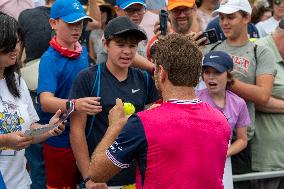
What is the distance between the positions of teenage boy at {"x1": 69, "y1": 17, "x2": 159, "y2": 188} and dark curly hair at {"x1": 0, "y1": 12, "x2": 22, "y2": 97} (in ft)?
1.64

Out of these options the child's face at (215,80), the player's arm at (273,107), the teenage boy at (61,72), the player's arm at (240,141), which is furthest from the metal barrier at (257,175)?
the teenage boy at (61,72)

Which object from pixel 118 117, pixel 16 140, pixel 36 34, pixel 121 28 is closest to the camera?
pixel 118 117

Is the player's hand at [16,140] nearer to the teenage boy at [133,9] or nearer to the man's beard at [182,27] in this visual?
the teenage boy at [133,9]

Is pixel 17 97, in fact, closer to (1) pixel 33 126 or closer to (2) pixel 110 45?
(1) pixel 33 126

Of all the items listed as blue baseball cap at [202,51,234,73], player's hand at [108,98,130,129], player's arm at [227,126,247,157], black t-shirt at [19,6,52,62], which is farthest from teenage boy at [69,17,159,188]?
black t-shirt at [19,6,52,62]

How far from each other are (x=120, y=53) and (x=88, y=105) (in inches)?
20.0

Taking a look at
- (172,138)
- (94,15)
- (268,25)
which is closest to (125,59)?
(172,138)

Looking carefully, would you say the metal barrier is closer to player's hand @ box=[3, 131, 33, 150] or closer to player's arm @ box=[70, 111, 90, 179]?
player's arm @ box=[70, 111, 90, 179]

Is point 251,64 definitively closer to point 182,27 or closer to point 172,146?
point 182,27

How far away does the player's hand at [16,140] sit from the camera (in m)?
4.04

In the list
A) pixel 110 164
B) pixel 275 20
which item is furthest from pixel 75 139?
pixel 275 20

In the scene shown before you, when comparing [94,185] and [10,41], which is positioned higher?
[10,41]

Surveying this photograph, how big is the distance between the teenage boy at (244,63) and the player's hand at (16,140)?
1996mm

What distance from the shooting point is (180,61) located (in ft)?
11.0
